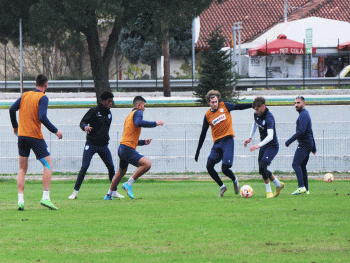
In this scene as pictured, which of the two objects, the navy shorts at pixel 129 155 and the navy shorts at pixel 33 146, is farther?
the navy shorts at pixel 129 155

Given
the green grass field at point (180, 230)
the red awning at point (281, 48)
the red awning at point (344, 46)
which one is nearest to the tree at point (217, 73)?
the red awning at point (281, 48)

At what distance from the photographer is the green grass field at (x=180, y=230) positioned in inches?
217

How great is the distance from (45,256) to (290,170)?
11.9 metres

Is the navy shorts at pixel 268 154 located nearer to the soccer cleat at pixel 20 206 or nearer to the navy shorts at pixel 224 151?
the navy shorts at pixel 224 151

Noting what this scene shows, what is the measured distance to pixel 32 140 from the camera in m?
8.45

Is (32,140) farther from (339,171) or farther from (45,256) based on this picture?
(339,171)

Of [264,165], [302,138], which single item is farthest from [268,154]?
[302,138]

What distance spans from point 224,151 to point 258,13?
43.2 m

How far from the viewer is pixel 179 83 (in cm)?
3403

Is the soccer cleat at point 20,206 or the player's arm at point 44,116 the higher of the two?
the player's arm at point 44,116

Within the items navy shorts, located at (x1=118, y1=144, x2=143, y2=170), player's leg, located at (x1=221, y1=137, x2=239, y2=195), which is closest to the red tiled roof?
player's leg, located at (x1=221, y1=137, x2=239, y2=195)

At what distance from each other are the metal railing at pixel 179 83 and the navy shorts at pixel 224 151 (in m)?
22.4

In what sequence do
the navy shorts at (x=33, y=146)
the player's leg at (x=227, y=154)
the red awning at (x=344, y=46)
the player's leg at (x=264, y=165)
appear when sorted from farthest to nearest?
the red awning at (x=344, y=46)
the player's leg at (x=227, y=154)
the player's leg at (x=264, y=165)
the navy shorts at (x=33, y=146)

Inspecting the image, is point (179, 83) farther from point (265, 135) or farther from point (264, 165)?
point (264, 165)
